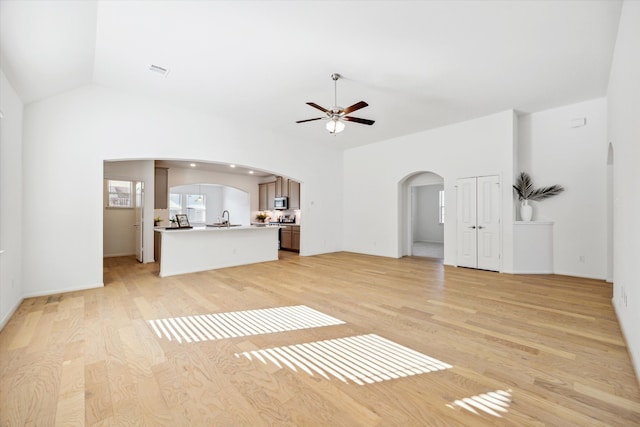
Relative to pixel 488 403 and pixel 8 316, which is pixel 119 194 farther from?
pixel 488 403

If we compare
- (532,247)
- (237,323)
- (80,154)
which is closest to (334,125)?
(237,323)

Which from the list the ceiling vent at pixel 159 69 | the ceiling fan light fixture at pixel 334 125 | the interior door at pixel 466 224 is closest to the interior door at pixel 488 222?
the interior door at pixel 466 224

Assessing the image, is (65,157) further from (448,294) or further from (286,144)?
(448,294)

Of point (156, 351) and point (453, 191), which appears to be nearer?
point (156, 351)

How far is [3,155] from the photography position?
10.1 feet

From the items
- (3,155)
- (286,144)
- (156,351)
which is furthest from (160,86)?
(156,351)

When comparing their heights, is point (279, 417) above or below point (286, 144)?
below

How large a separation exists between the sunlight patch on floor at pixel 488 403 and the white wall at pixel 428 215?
10259 millimetres

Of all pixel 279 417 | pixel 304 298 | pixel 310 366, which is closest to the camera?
pixel 279 417

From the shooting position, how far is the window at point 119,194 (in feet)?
25.2

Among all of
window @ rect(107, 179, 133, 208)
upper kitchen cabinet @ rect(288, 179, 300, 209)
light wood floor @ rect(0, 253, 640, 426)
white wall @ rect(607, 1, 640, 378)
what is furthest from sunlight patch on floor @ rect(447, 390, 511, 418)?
window @ rect(107, 179, 133, 208)

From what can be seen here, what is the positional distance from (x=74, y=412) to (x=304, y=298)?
2.61 metres

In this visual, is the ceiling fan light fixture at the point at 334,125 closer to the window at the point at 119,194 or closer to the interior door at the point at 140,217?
the interior door at the point at 140,217

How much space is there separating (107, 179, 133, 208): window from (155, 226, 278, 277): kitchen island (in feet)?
8.93
